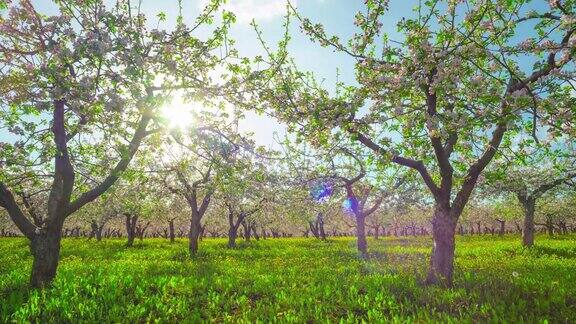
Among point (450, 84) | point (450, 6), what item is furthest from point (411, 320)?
point (450, 6)

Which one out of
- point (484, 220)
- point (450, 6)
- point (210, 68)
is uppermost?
point (450, 6)

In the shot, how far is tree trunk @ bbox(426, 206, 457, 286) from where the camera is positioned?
13.0 metres

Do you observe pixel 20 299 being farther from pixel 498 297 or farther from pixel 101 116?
pixel 498 297

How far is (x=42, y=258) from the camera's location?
1151 centimetres

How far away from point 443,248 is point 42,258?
38.3 ft

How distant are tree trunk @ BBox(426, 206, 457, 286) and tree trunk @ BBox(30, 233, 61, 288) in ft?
36.4

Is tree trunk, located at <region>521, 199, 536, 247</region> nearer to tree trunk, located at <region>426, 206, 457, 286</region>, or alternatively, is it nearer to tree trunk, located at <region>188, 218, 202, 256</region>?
tree trunk, located at <region>426, 206, 457, 286</region>

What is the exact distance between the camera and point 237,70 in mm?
11453

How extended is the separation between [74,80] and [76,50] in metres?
1.30

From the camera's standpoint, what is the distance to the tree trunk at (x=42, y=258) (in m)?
11.4

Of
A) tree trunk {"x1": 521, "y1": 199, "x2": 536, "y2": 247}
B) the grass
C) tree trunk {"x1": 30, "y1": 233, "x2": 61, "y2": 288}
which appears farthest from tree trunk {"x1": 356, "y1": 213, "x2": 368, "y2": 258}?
tree trunk {"x1": 30, "y1": 233, "x2": 61, "y2": 288}

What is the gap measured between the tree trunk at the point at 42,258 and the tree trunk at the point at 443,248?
1111 centimetres

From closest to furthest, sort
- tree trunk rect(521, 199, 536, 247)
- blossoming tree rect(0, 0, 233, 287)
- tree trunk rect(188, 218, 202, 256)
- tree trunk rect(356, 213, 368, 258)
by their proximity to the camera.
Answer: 1. blossoming tree rect(0, 0, 233, 287)
2. tree trunk rect(188, 218, 202, 256)
3. tree trunk rect(356, 213, 368, 258)
4. tree trunk rect(521, 199, 536, 247)

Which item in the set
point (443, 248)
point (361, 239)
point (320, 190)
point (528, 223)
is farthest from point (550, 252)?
point (443, 248)
